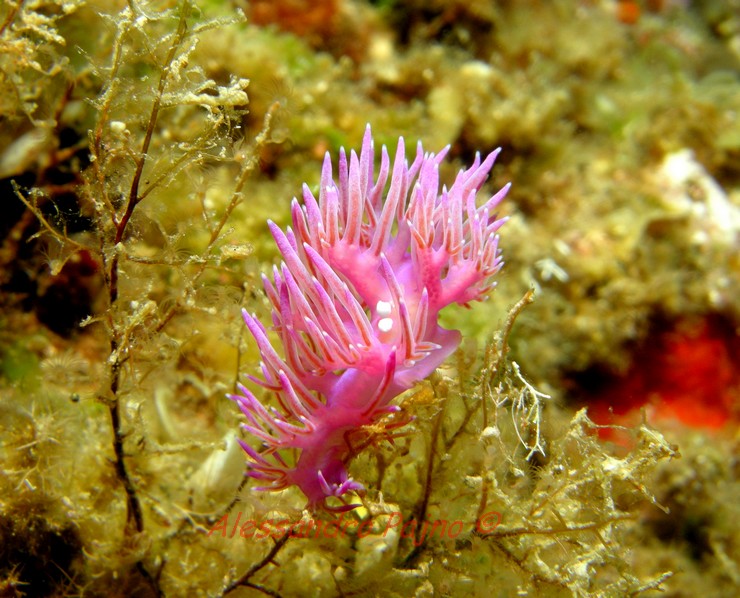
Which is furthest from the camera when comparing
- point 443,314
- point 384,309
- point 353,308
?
point 443,314

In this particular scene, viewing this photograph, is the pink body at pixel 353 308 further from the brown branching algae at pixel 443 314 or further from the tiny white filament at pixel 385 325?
the brown branching algae at pixel 443 314

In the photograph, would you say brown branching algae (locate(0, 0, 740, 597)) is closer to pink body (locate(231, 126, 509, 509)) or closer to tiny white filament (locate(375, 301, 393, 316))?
pink body (locate(231, 126, 509, 509))

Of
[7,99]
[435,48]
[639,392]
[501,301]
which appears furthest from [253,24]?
[639,392]

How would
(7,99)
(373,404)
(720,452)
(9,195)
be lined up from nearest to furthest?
(373,404)
(7,99)
(9,195)
(720,452)

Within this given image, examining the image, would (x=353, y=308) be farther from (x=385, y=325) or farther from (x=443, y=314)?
(x=443, y=314)

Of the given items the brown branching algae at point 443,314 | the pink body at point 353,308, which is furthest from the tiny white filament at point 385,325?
the brown branching algae at point 443,314

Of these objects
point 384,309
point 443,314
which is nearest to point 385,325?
point 384,309

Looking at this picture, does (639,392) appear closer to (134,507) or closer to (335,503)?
(335,503)

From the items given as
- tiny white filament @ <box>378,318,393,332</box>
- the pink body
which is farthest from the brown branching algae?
tiny white filament @ <box>378,318,393,332</box>
